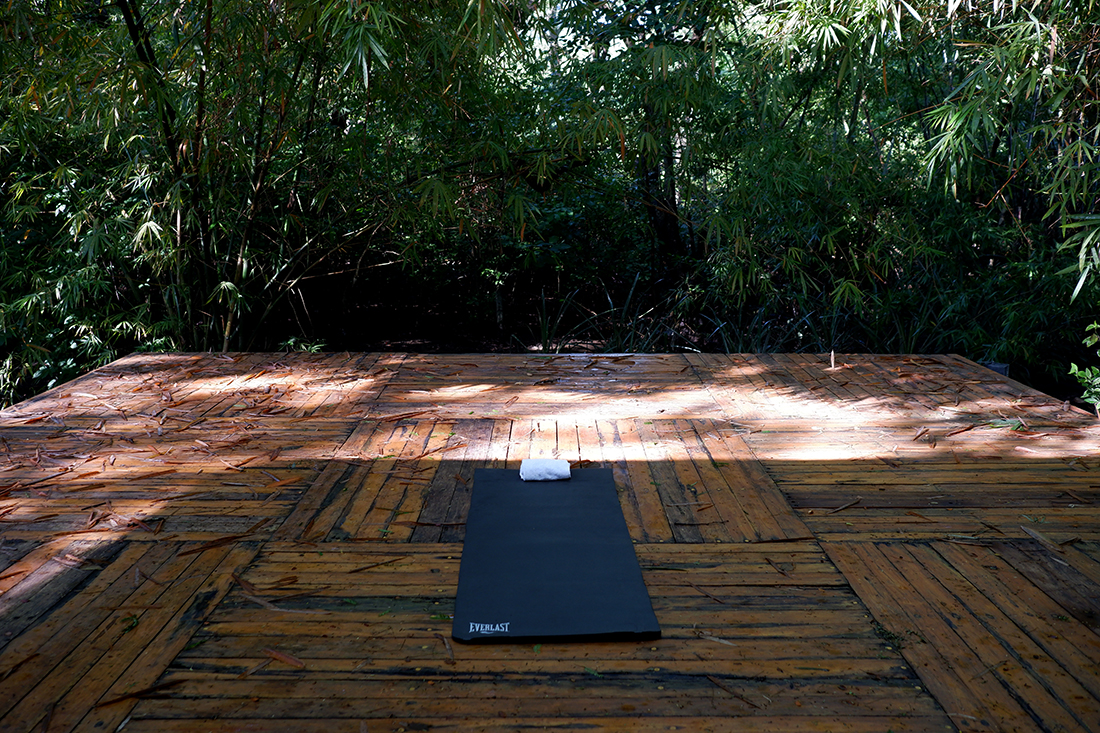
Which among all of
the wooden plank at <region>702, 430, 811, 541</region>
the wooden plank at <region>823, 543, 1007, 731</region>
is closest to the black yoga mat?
the wooden plank at <region>702, 430, 811, 541</region>

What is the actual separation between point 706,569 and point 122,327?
11.7 feet

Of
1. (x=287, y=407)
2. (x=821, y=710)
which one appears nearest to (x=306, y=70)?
(x=287, y=407)

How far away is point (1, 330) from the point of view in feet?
12.7

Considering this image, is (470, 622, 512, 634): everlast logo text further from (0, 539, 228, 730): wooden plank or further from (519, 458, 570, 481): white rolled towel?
(519, 458, 570, 481): white rolled towel

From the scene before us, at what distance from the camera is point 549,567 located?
5.53 ft

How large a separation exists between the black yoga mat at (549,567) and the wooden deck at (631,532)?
39 mm

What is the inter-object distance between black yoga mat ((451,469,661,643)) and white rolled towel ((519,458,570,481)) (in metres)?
0.02

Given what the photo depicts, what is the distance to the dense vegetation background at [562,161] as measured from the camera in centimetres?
304

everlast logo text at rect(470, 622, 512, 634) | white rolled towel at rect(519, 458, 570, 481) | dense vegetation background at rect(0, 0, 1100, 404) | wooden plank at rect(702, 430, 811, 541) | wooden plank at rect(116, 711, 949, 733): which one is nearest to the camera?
wooden plank at rect(116, 711, 949, 733)

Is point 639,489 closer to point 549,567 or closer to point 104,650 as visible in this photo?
point 549,567

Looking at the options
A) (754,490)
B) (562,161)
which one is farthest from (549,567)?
(562,161)

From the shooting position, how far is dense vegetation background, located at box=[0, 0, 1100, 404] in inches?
120

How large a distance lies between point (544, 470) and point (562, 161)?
7.14 ft

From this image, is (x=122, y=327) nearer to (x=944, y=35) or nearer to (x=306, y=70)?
(x=306, y=70)
